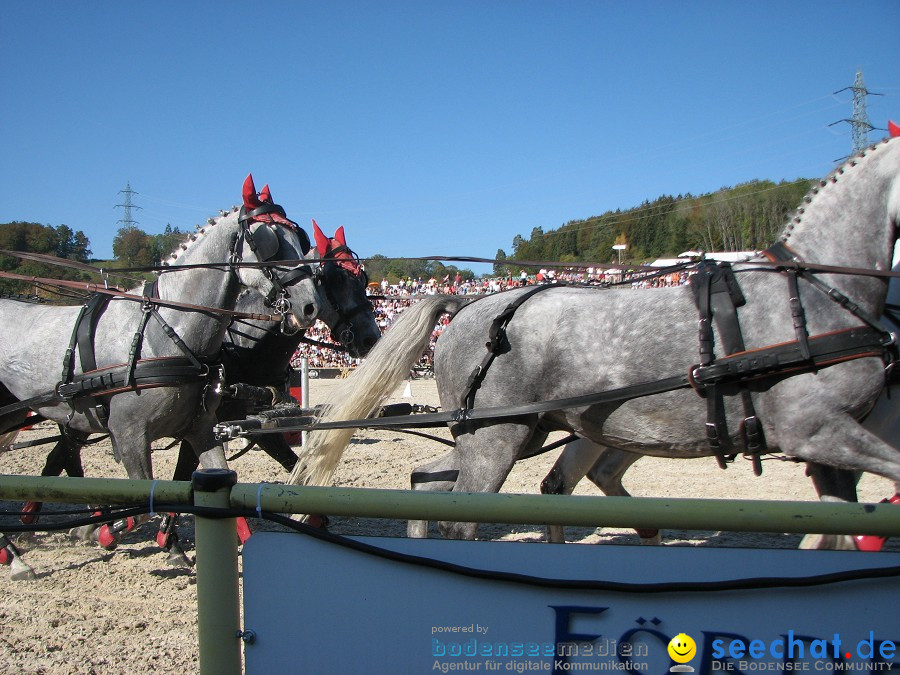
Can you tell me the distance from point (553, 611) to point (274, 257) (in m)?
3.36

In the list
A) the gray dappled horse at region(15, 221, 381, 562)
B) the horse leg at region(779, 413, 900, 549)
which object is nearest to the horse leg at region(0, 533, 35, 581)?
the gray dappled horse at region(15, 221, 381, 562)

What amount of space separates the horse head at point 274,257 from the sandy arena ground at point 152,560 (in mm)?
1700

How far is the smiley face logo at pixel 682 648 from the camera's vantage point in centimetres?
136

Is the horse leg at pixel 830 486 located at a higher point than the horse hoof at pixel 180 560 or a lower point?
higher

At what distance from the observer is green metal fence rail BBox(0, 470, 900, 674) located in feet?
4.07

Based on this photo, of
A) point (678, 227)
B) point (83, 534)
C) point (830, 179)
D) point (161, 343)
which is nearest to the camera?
point (830, 179)

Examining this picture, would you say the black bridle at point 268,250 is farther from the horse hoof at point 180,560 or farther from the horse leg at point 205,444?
the horse hoof at point 180,560

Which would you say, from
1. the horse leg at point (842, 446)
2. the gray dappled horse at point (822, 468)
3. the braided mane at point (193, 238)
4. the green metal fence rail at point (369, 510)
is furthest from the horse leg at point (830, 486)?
the braided mane at point (193, 238)

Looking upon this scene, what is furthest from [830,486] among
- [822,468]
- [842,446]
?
[842,446]

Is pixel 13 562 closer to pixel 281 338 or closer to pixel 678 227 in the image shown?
pixel 281 338

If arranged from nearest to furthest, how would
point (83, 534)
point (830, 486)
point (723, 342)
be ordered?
point (723, 342)
point (830, 486)
point (83, 534)

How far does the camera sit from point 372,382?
365 centimetres

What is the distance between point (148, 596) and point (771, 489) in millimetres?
4714

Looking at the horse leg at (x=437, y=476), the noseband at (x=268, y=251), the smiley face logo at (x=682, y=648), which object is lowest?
the horse leg at (x=437, y=476)
